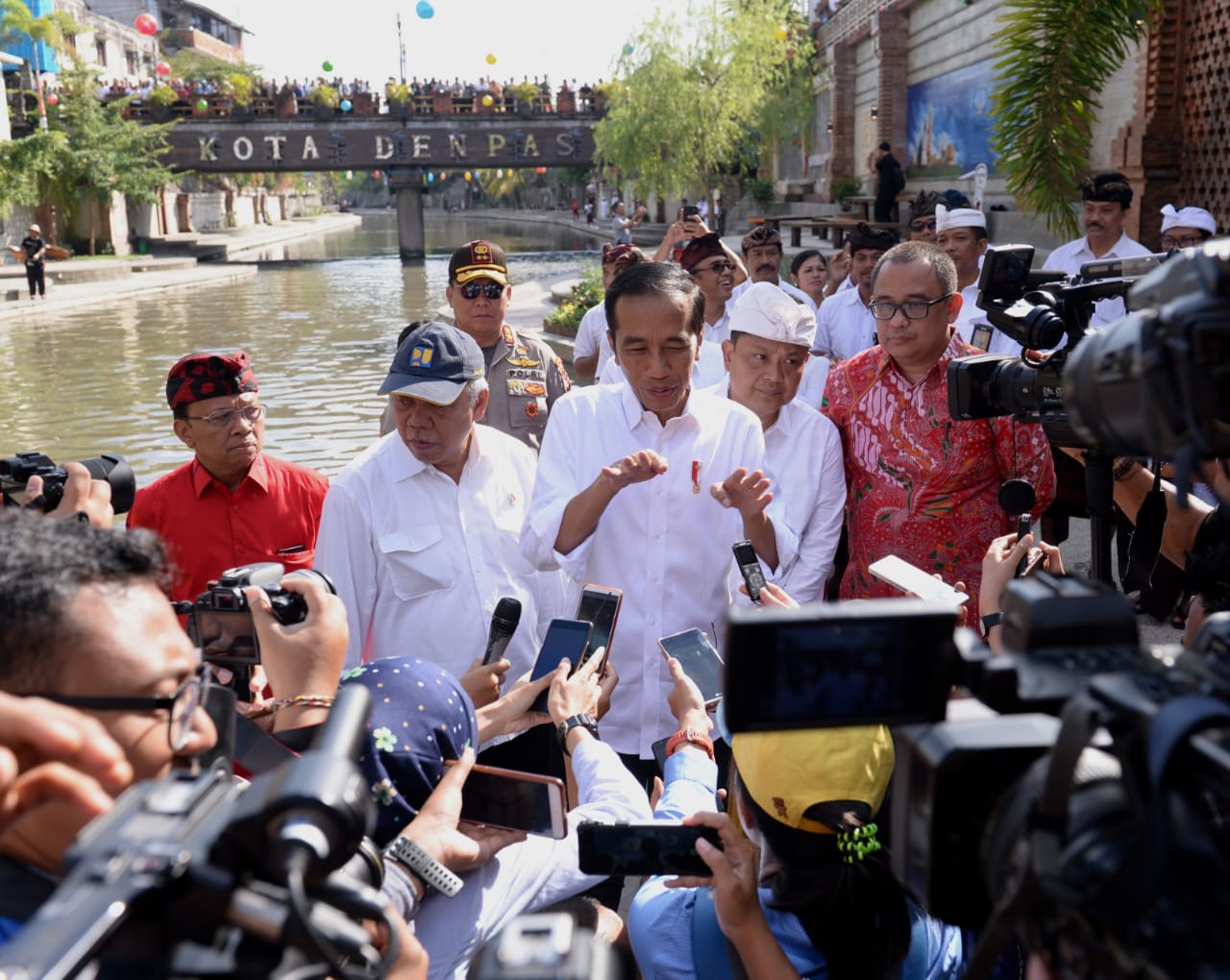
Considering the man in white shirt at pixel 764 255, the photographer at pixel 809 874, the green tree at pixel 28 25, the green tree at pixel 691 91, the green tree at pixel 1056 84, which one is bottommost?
the photographer at pixel 809 874

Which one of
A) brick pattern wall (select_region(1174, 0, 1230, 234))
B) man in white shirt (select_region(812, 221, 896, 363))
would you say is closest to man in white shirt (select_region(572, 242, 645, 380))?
man in white shirt (select_region(812, 221, 896, 363))

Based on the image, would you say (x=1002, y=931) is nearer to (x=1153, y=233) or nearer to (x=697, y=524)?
(x=697, y=524)

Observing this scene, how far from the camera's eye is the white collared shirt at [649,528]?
314cm

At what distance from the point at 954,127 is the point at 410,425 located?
66.7 ft

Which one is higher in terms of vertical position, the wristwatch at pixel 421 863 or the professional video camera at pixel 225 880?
the professional video camera at pixel 225 880

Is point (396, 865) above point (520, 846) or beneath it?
above

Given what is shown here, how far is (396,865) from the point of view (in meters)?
1.82

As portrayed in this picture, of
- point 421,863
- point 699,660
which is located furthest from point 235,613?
point 699,660

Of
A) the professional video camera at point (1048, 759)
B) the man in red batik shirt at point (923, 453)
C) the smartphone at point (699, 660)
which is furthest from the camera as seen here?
the man in red batik shirt at point (923, 453)

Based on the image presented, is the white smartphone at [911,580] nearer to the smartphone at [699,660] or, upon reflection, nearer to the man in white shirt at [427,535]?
the smartphone at [699,660]

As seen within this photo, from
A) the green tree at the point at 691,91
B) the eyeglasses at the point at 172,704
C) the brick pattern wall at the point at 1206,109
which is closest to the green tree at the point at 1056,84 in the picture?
the brick pattern wall at the point at 1206,109

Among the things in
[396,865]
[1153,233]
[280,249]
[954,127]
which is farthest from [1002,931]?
[280,249]

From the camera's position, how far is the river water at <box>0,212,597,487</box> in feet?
36.8

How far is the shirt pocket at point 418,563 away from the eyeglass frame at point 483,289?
231 centimetres
